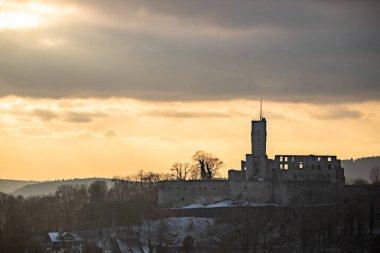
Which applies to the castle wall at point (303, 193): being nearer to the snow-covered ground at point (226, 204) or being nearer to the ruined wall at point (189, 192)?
the snow-covered ground at point (226, 204)

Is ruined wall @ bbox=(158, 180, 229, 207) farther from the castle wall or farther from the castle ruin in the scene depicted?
the castle wall

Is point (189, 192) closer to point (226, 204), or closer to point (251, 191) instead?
point (226, 204)

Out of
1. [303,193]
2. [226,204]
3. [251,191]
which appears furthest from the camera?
[251,191]

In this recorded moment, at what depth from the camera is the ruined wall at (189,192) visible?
12950cm

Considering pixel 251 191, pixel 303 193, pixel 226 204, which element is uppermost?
pixel 251 191

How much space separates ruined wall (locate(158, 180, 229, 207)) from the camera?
130m

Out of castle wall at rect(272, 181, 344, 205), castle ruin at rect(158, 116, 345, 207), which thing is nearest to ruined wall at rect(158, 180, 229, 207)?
castle ruin at rect(158, 116, 345, 207)

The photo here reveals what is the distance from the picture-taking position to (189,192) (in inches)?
5113

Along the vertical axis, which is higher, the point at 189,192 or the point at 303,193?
the point at 189,192

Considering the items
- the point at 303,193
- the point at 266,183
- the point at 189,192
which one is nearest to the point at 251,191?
the point at 266,183

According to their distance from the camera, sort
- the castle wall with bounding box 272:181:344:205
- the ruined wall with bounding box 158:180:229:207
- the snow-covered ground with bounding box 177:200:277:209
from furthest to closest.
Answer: the ruined wall with bounding box 158:180:229:207 < the snow-covered ground with bounding box 177:200:277:209 < the castle wall with bounding box 272:181:344:205

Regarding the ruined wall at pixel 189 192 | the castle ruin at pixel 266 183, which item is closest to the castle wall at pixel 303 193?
the castle ruin at pixel 266 183

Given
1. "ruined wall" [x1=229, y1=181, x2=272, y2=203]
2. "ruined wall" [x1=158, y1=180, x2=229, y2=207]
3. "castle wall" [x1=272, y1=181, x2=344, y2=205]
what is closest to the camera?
"castle wall" [x1=272, y1=181, x2=344, y2=205]

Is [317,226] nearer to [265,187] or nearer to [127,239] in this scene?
[265,187]
